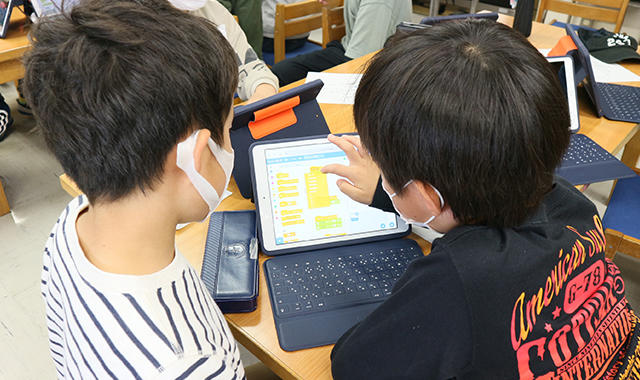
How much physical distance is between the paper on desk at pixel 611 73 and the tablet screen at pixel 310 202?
1153 millimetres

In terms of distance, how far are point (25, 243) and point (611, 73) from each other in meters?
2.54

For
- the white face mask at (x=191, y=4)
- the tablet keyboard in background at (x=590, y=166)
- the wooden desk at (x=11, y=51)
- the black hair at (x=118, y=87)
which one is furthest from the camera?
the wooden desk at (x=11, y=51)

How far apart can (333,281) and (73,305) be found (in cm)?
44

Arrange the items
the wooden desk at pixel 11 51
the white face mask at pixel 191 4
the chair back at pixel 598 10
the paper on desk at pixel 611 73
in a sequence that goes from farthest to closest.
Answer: the chair back at pixel 598 10 → the wooden desk at pixel 11 51 → the paper on desk at pixel 611 73 → the white face mask at pixel 191 4

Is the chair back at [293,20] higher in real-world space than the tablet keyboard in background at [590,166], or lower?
higher

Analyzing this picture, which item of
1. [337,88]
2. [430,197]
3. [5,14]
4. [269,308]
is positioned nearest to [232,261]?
[269,308]

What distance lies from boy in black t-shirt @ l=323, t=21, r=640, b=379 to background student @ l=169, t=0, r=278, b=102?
38.1 inches

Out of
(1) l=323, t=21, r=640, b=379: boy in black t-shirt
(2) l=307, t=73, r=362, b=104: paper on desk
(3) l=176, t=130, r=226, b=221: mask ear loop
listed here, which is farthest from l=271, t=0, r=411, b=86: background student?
(3) l=176, t=130, r=226, b=221: mask ear loop

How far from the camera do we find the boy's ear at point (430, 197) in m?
0.65

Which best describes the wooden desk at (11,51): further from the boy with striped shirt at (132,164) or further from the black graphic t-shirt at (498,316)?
the black graphic t-shirt at (498,316)

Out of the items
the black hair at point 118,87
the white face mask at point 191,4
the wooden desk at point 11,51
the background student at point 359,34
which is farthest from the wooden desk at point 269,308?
the wooden desk at point 11,51

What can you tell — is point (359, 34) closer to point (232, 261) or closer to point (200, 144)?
point (232, 261)

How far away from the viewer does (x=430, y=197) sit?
66 cm

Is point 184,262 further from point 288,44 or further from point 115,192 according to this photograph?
point 288,44
